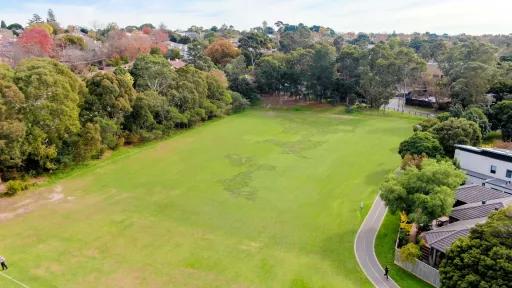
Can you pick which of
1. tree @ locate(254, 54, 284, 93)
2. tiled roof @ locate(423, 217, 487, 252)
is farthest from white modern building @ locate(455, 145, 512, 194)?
tree @ locate(254, 54, 284, 93)

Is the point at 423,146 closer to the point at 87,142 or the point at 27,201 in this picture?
the point at 87,142

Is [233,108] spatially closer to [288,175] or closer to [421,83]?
[288,175]

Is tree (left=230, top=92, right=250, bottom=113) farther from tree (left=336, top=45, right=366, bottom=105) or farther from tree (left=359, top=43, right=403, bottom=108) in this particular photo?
tree (left=359, top=43, right=403, bottom=108)

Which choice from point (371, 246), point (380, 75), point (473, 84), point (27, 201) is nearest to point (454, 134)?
point (371, 246)

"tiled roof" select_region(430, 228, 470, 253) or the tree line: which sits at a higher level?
the tree line

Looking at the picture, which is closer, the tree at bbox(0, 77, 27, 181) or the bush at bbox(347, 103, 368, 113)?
the tree at bbox(0, 77, 27, 181)

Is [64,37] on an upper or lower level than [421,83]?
upper

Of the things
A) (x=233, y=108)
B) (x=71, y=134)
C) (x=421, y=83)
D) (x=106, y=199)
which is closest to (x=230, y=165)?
(x=106, y=199)
